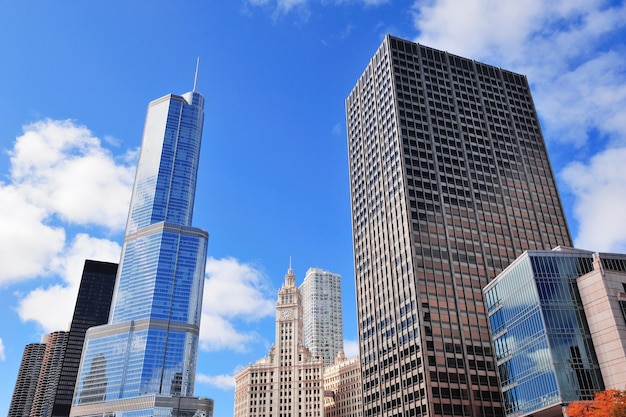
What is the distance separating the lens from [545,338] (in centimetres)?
8850

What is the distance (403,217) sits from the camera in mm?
139500

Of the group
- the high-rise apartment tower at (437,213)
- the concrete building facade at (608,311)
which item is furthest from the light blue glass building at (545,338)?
the high-rise apartment tower at (437,213)

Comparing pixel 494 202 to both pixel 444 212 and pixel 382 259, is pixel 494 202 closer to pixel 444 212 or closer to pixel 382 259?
pixel 444 212

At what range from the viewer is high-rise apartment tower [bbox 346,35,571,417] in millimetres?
122500

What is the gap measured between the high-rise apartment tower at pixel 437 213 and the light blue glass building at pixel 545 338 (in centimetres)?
2064

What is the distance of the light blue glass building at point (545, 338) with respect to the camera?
8575 cm

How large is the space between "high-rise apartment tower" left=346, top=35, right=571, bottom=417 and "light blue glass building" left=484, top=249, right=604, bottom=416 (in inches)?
813

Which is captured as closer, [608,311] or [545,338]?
[608,311]

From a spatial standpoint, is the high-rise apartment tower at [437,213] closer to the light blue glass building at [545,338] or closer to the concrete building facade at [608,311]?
the light blue glass building at [545,338]

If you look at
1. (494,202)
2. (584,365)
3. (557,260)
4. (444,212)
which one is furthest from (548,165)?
(584,365)

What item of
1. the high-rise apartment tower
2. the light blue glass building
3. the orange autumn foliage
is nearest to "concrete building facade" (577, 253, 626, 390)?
the light blue glass building

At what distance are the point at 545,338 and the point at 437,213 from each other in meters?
56.3

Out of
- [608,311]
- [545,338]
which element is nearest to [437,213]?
[545,338]

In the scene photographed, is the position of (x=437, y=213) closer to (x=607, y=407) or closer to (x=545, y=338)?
Answer: (x=545, y=338)
